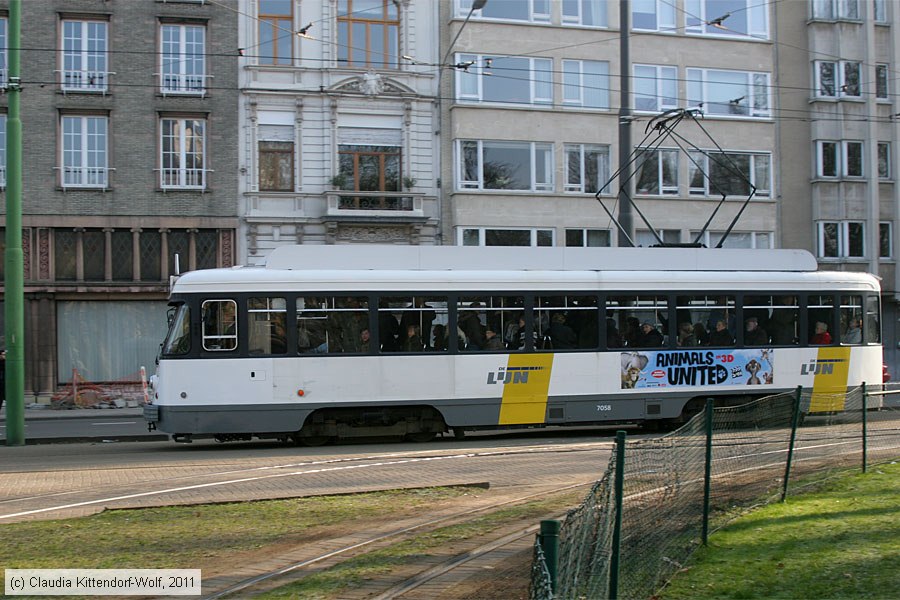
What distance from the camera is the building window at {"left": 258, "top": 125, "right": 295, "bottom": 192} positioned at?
3200 centimetres

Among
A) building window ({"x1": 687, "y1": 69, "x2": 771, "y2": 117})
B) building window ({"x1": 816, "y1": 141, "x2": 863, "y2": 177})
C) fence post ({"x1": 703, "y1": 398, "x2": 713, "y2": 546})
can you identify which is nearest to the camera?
fence post ({"x1": 703, "y1": 398, "x2": 713, "y2": 546})

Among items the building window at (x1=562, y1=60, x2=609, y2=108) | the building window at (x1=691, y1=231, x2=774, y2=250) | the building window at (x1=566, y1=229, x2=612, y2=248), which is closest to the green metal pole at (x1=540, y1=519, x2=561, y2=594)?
the building window at (x1=566, y1=229, x2=612, y2=248)

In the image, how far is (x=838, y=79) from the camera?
36562 millimetres

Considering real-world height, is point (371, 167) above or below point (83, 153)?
below

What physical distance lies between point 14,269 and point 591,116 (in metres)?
20.6

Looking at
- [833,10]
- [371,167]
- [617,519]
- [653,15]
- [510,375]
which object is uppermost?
[833,10]

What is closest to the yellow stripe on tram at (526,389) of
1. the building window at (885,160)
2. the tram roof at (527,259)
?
the tram roof at (527,259)

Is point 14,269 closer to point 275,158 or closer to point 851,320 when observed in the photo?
point 275,158

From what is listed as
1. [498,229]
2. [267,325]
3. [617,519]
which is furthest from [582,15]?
[617,519]

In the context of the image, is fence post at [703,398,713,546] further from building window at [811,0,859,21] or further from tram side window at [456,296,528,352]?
building window at [811,0,859,21]

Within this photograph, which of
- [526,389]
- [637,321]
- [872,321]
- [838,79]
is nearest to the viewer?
[526,389]

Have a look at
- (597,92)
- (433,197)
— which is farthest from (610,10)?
(433,197)

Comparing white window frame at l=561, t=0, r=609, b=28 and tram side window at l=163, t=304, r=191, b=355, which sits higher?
white window frame at l=561, t=0, r=609, b=28

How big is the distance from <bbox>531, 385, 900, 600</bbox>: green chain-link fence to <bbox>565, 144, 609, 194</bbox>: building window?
21105mm
